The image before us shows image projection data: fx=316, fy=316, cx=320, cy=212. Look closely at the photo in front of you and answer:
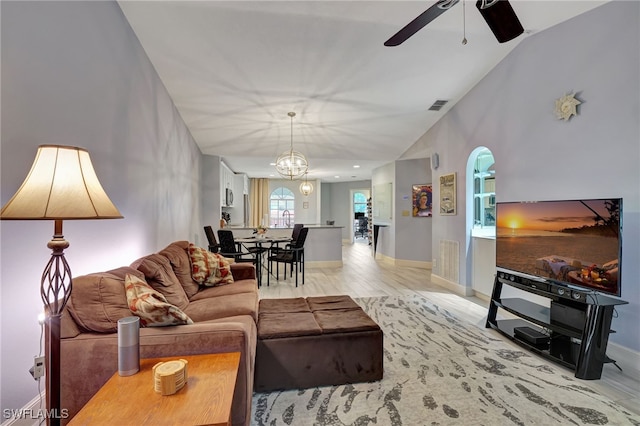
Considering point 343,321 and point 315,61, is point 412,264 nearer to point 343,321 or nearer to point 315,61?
point 315,61

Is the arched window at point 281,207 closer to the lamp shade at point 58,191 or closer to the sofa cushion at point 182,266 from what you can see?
the sofa cushion at point 182,266

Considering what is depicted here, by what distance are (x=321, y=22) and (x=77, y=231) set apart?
9.11 ft

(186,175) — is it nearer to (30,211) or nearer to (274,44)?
(274,44)

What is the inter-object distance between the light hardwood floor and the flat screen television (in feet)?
2.25

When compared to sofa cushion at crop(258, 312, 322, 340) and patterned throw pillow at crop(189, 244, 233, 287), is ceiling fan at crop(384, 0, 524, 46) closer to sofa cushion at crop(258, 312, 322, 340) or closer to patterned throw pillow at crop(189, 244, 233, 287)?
sofa cushion at crop(258, 312, 322, 340)

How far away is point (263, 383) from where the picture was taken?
2188mm

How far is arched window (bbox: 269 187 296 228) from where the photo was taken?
Answer: 38.3 feet

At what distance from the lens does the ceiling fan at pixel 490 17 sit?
6.61 feet

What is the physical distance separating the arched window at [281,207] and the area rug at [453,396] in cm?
902

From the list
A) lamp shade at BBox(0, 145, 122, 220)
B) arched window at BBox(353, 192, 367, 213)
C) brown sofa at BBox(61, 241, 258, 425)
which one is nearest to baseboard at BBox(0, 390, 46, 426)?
brown sofa at BBox(61, 241, 258, 425)

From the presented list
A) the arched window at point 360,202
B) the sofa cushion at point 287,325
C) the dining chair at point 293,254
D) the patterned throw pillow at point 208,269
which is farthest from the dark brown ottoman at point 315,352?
the arched window at point 360,202

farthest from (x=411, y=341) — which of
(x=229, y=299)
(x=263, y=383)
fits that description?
(x=229, y=299)

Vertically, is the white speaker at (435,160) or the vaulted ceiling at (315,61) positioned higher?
the vaulted ceiling at (315,61)

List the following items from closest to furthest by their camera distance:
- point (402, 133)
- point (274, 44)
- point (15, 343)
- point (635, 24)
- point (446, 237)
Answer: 1. point (15, 343)
2. point (635, 24)
3. point (274, 44)
4. point (446, 237)
5. point (402, 133)
